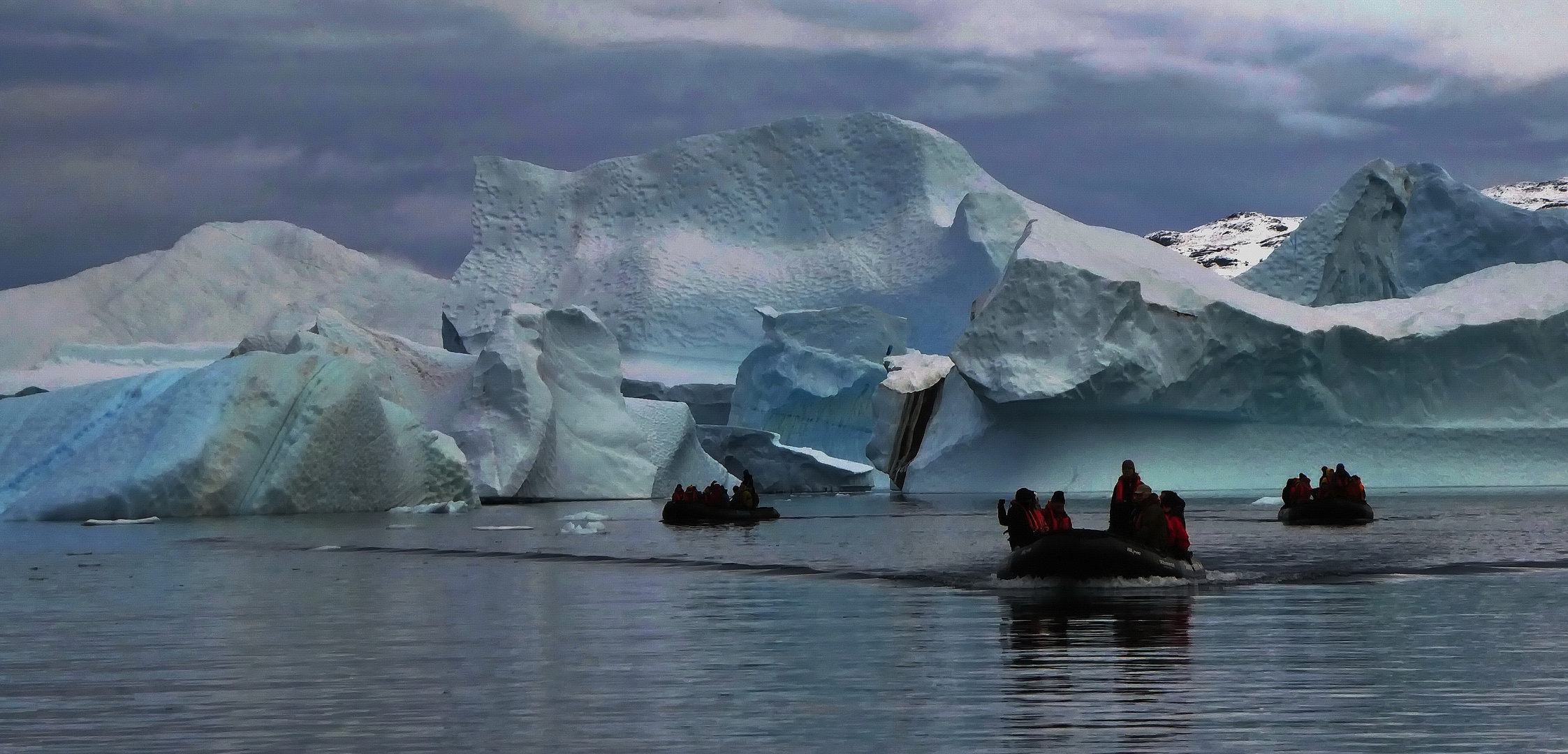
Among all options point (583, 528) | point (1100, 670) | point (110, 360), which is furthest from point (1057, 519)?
point (110, 360)

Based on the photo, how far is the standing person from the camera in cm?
1243

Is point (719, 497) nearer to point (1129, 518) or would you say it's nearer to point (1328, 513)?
point (1328, 513)

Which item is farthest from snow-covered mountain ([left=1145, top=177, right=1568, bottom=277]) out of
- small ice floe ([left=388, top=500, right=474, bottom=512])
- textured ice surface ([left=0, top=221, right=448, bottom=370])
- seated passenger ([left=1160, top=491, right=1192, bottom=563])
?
seated passenger ([left=1160, top=491, right=1192, bottom=563])

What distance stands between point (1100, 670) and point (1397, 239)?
113 ft

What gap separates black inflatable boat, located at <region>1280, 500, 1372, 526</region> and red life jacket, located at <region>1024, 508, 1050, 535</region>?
30.0ft

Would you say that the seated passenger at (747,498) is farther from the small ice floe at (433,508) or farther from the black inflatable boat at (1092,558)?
the black inflatable boat at (1092,558)

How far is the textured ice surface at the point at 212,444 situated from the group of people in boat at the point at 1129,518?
14.4 m

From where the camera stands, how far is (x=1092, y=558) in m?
11.7

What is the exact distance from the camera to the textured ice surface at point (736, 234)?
4644 centimetres

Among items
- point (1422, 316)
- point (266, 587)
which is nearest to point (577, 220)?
point (1422, 316)

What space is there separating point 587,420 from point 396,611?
22904 millimetres

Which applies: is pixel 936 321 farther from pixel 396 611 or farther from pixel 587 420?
pixel 396 611

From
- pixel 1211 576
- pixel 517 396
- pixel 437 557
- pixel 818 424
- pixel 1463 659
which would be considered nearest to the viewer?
pixel 1463 659

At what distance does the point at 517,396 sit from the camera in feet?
102
